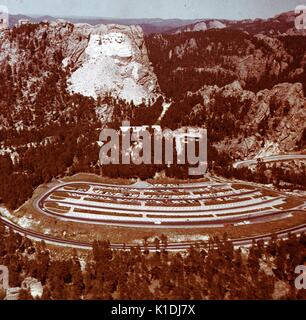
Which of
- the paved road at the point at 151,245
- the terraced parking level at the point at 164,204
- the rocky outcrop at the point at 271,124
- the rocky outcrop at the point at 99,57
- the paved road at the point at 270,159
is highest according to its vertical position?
the rocky outcrop at the point at 99,57

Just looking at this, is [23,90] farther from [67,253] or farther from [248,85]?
[248,85]

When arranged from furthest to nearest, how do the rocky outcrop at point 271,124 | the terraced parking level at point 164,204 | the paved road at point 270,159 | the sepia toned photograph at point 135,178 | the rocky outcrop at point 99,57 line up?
the rocky outcrop at point 99,57
the rocky outcrop at point 271,124
the paved road at point 270,159
the terraced parking level at point 164,204
the sepia toned photograph at point 135,178

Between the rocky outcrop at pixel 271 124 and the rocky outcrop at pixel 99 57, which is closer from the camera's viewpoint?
the rocky outcrop at pixel 271 124

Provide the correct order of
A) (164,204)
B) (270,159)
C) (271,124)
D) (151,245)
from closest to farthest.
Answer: (151,245) → (164,204) → (270,159) → (271,124)

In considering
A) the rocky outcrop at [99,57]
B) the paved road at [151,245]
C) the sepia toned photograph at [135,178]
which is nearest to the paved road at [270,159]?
the sepia toned photograph at [135,178]

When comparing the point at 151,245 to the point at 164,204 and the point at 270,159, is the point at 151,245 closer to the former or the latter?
the point at 164,204

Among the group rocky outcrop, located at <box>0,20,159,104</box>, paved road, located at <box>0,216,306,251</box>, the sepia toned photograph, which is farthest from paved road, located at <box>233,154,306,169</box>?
rocky outcrop, located at <box>0,20,159,104</box>


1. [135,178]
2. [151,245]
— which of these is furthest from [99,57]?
[151,245]

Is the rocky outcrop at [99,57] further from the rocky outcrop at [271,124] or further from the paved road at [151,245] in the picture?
the paved road at [151,245]
